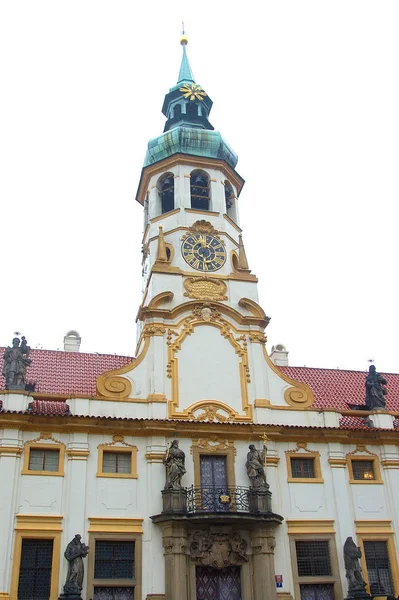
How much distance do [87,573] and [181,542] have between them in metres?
3.13

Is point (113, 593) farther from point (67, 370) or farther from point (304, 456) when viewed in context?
point (67, 370)

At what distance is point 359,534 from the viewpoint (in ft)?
80.3

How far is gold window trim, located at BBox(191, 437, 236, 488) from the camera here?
78.8 ft

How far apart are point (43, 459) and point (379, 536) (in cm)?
1237

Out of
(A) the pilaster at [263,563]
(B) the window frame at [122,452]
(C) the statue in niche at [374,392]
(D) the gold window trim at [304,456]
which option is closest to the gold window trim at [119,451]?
(B) the window frame at [122,452]

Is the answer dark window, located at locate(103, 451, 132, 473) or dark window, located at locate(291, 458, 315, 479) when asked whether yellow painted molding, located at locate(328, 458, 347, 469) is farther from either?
dark window, located at locate(103, 451, 132, 473)

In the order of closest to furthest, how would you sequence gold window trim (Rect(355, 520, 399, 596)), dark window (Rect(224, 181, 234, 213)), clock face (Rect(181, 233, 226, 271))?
gold window trim (Rect(355, 520, 399, 596))
clock face (Rect(181, 233, 226, 271))
dark window (Rect(224, 181, 234, 213))

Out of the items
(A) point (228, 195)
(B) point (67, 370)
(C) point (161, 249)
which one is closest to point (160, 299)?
(C) point (161, 249)

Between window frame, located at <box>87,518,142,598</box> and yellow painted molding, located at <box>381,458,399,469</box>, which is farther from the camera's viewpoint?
yellow painted molding, located at <box>381,458,399,469</box>

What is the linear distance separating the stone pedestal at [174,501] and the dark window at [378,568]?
279 inches

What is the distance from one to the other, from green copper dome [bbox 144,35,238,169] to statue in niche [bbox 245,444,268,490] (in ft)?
47.9

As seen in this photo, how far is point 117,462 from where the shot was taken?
23734 mm

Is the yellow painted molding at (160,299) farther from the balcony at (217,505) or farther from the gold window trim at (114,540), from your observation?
the gold window trim at (114,540)

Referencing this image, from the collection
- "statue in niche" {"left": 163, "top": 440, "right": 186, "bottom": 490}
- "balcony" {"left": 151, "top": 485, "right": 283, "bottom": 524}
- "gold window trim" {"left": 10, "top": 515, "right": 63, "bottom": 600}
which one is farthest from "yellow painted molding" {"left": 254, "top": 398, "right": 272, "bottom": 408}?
"gold window trim" {"left": 10, "top": 515, "right": 63, "bottom": 600}
